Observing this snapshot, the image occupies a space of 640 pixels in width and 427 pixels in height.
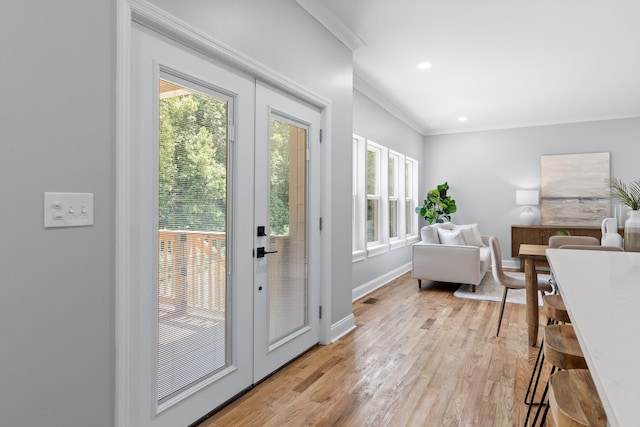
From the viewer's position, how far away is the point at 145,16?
1.69m

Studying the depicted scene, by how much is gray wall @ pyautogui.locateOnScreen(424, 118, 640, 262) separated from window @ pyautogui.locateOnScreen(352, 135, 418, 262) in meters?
0.92

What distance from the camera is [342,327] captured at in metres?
3.49

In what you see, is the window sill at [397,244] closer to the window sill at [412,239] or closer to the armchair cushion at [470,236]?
the window sill at [412,239]

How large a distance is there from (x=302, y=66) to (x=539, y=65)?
3012 mm

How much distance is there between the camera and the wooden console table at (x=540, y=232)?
6.42 m

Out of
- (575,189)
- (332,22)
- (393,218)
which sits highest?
(332,22)

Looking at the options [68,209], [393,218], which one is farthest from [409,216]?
[68,209]

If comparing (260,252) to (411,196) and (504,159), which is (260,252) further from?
(504,159)

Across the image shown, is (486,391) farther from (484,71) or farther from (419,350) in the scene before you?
(484,71)

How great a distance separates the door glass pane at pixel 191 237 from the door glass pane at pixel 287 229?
1.60 ft

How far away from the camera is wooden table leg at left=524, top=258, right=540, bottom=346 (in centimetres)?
326

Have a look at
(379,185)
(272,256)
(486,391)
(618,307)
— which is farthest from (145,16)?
(379,185)

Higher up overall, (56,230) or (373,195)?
(373,195)

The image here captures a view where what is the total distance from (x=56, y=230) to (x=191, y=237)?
2.28 feet
